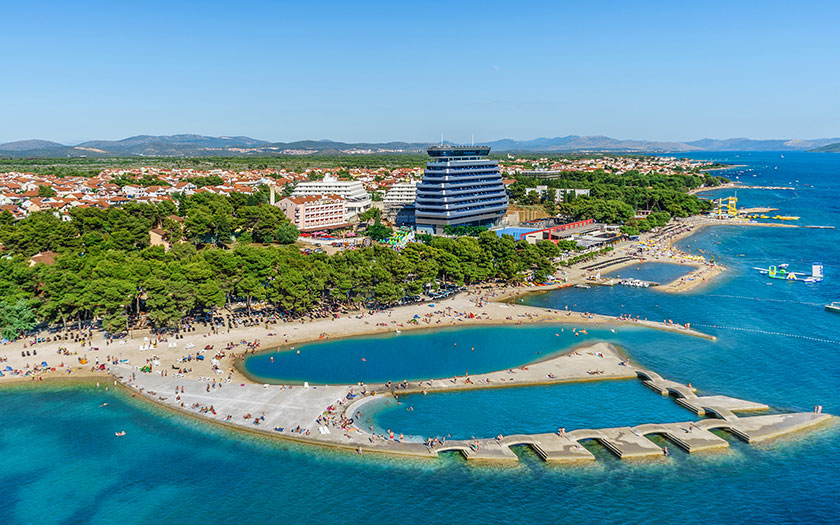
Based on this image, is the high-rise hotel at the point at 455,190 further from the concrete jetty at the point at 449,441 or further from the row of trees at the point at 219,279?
the concrete jetty at the point at 449,441

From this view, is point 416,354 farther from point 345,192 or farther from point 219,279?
point 345,192

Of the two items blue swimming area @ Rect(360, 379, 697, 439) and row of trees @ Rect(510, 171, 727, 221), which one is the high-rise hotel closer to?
row of trees @ Rect(510, 171, 727, 221)

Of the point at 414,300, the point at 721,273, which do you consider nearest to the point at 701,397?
the point at 414,300

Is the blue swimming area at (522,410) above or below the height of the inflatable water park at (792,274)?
below

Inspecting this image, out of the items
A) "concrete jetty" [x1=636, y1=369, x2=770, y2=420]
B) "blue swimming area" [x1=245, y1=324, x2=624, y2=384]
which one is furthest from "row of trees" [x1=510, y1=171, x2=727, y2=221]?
"concrete jetty" [x1=636, y1=369, x2=770, y2=420]

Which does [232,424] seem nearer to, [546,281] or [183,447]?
[183,447]

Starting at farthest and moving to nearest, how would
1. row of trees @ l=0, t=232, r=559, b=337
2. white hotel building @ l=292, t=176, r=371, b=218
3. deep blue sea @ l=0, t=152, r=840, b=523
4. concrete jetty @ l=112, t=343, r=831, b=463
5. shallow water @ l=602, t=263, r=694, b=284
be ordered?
white hotel building @ l=292, t=176, r=371, b=218
shallow water @ l=602, t=263, r=694, b=284
row of trees @ l=0, t=232, r=559, b=337
concrete jetty @ l=112, t=343, r=831, b=463
deep blue sea @ l=0, t=152, r=840, b=523

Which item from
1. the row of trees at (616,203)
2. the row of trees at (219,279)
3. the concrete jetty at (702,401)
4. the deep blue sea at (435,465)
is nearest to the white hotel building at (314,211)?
the row of trees at (219,279)
